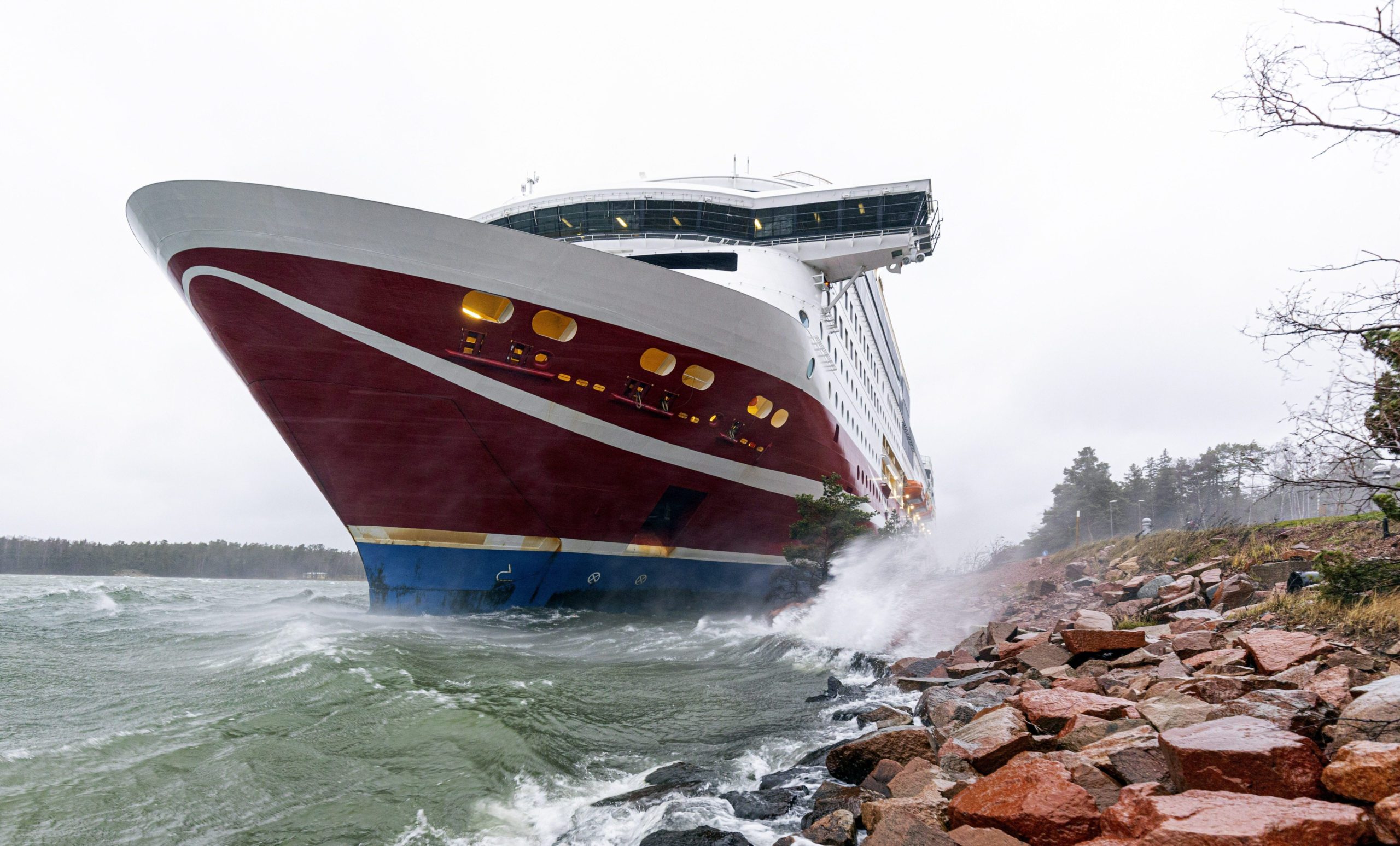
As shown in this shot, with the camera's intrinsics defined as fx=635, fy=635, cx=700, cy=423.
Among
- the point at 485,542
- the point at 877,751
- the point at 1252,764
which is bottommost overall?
the point at 877,751

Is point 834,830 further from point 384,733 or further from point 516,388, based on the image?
point 516,388

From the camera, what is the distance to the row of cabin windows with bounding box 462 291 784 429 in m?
11.7

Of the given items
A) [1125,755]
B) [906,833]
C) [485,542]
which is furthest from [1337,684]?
[485,542]

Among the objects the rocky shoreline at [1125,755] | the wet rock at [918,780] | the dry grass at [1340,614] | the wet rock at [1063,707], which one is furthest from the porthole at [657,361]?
the dry grass at [1340,614]

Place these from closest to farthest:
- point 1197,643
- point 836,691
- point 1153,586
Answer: point 1197,643
point 836,691
point 1153,586

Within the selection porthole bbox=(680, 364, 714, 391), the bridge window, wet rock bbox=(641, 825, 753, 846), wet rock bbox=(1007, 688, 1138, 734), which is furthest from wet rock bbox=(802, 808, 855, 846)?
the bridge window

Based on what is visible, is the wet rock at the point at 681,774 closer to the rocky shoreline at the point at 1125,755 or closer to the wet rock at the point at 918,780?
the rocky shoreline at the point at 1125,755

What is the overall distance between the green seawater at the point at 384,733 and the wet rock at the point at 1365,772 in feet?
9.41

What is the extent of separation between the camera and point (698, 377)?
13.9 meters

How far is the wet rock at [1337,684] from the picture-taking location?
3.66 m

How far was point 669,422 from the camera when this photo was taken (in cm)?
1392

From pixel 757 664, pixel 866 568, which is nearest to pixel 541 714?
pixel 757 664

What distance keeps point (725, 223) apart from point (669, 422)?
28.6 feet

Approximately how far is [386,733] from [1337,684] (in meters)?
7.47
